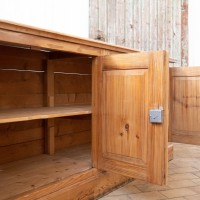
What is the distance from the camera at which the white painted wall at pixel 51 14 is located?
1.80 meters

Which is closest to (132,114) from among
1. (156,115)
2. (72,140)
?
(156,115)

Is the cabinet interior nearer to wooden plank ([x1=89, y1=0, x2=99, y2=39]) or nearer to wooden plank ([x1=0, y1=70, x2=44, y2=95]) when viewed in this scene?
wooden plank ([x1=0, y1=70, x2=44, y2=95])

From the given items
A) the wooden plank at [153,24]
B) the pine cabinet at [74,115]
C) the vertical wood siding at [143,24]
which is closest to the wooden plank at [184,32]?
the vertical wood siding at [143,24]

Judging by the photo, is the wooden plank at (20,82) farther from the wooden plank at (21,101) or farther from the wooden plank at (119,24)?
the wooden plank at (119,24)

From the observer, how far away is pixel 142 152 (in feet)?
4.82

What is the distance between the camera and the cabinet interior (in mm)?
1588

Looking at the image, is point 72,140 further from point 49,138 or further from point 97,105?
point 97,105

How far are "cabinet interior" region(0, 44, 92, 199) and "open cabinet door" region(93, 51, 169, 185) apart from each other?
0.15 m

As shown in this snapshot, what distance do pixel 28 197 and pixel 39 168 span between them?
0.41 metres

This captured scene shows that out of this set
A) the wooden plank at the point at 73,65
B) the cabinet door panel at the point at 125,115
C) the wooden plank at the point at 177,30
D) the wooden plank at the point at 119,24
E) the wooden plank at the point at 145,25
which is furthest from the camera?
the wooden plank at the point at 177,30

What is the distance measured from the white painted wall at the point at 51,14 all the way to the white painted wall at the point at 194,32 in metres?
2.25

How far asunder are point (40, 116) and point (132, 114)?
0.48 m

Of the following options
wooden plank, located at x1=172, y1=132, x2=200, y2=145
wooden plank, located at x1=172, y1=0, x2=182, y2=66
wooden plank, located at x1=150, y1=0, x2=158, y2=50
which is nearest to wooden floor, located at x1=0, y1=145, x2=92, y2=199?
wooden plank, located at x1=172, y1=132, x2=200, y2=145

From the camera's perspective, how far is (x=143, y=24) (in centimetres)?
330
